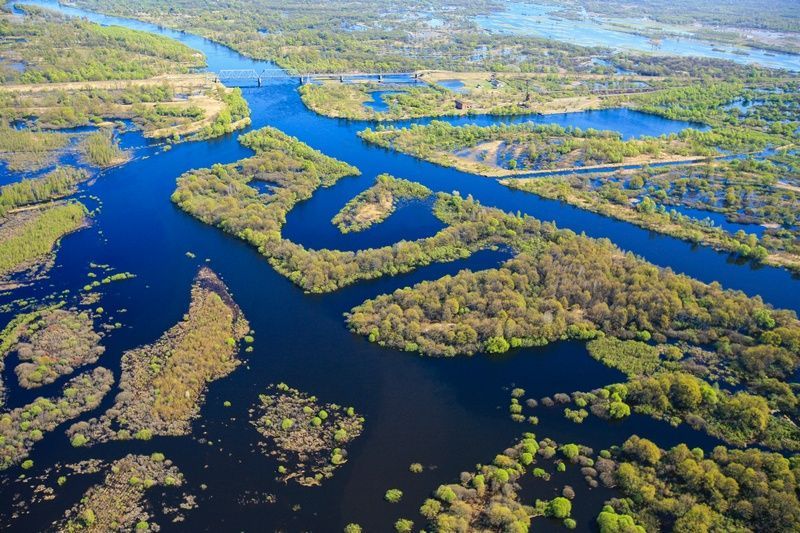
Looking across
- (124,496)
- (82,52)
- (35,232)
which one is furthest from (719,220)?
(82,52)

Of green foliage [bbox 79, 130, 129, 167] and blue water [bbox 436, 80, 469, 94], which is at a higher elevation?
blue water [bbox 436, 80, 469, 94]

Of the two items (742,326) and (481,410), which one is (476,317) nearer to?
(481,410)

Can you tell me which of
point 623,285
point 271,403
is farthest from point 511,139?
point 271,403

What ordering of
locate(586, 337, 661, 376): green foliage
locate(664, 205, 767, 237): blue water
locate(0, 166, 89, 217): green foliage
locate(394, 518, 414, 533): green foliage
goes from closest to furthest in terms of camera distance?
1. locate(394, 518, 414, 533): green foliage
2. locate(586, 337, 661, 376): green foliage
3. locate(0, 166, 89, 217): green foliage
4. locate(664, 205, 767, 237): blue water

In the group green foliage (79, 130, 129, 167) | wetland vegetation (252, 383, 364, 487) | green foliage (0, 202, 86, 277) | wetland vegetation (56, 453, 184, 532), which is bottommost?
wetland vegetation (56, 453, 184, 532)

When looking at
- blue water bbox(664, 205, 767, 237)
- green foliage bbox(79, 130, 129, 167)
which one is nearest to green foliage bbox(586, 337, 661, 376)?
blue water bbox(664, 205, 767, 237)

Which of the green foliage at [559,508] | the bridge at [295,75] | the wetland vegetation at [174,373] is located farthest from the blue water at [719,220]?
the bridge at [295,75]

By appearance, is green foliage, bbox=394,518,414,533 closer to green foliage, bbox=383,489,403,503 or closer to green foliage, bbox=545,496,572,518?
green foliage, bbox=383,489,403,503
